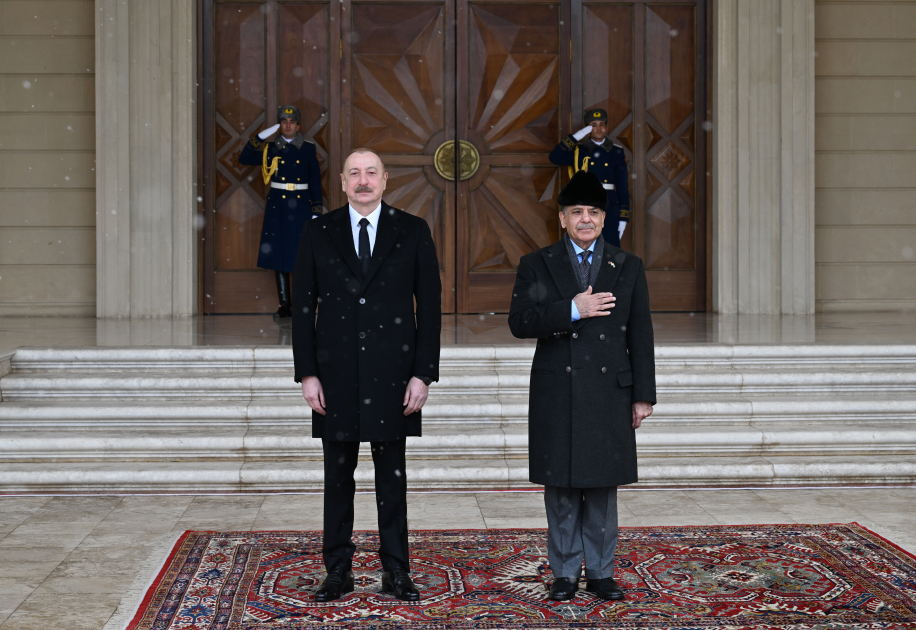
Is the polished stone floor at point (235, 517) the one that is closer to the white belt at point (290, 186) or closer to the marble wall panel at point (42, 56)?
the white belt at point (290, 186)

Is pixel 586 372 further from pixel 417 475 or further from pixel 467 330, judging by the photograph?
pixel 467 330

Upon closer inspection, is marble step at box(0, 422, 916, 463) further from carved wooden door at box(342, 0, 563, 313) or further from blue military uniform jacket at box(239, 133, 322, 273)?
carved wooden door at box(342, 0, 563, 313)

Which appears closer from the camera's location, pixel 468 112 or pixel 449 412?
pixel 449 412

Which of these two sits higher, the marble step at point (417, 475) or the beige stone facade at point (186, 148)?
the beige stone facade at point (186, 148)

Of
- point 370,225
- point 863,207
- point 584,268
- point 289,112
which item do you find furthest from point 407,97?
point 584,268

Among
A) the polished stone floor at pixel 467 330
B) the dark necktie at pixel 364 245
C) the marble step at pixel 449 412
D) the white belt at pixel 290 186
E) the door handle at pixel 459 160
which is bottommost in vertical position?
the marble step at pixel 449 412

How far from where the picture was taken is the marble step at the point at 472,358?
5.84 m

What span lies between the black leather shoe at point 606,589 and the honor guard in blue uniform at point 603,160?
5.78 m

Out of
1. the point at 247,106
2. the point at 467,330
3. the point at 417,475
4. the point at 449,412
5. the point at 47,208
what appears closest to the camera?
the point at 417,475

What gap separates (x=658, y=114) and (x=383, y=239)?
6584 mm

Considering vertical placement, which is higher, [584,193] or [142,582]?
[584,193]

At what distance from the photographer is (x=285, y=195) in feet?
28.5

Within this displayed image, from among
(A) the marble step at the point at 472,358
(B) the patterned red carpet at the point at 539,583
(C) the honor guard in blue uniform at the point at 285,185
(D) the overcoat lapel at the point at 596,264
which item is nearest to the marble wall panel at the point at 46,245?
(C) the honor guard in blue uniform at the point at 285,185

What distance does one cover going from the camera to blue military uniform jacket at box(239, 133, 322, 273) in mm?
8633
